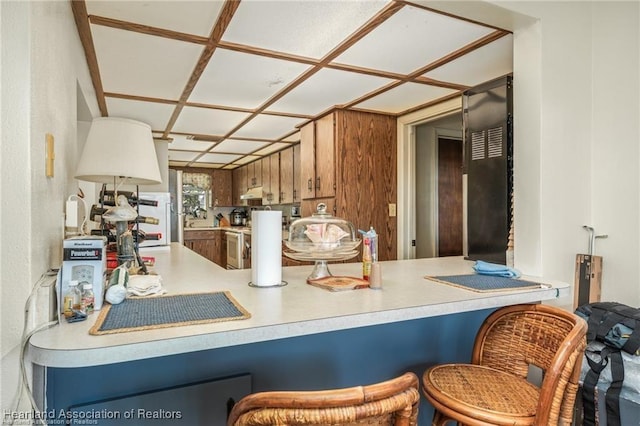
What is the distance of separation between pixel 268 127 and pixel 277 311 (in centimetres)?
310

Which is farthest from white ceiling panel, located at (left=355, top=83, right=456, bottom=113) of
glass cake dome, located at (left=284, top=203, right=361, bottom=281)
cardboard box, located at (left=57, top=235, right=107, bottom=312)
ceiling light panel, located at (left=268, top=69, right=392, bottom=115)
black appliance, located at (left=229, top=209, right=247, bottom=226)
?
black appliance, located at (left=229, top=209, right=247, bottom=226)

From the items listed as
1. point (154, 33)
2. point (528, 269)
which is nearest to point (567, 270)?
→ point (528, 269)

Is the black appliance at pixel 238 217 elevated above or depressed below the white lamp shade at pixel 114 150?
below

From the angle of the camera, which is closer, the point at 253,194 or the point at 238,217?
the point at 253,194

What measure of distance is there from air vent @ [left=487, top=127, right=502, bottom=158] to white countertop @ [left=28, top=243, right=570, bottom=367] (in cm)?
66

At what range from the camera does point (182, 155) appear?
561 cm

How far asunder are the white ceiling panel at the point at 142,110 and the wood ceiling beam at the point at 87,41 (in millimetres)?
203

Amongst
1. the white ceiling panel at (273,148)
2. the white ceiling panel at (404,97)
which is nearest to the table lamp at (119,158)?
the white ceiling panel at (404,97)

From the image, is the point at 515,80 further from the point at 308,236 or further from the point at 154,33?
the point at 154,33

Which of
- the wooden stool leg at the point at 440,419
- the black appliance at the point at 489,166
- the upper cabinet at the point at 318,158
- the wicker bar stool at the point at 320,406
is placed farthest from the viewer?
the upper cabinet at the point at 318,158

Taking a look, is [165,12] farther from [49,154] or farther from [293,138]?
[293,138]

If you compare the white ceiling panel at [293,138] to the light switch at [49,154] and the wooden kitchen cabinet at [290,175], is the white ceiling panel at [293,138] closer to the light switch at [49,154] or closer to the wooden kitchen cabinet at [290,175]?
the wooden kitchen cabinet at [290,175]

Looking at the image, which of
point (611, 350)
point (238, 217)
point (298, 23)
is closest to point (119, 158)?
point (298, 23)

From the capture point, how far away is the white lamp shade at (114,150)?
4.56 feet
